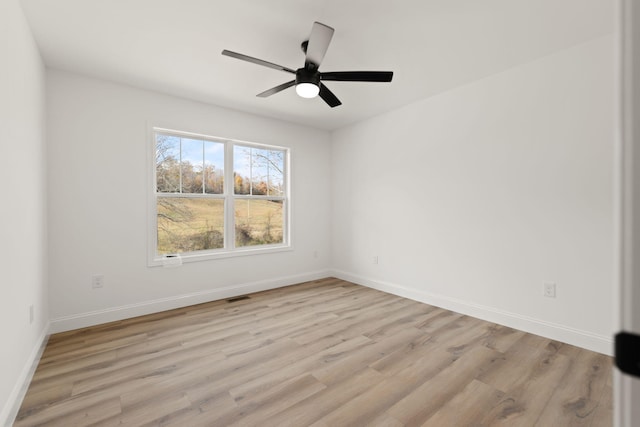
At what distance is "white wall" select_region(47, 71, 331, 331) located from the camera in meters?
2.88

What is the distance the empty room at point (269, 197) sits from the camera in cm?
192

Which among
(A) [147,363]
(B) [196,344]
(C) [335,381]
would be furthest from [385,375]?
(A) [147,363]

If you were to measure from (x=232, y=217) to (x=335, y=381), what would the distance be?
2668mm

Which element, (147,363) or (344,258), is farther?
(344,258)

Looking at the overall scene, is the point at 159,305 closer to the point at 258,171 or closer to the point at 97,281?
the point at 97,281

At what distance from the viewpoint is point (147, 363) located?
7.55 ft

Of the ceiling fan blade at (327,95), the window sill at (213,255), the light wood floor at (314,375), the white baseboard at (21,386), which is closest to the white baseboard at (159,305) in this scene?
the light wood floor at (314,375)

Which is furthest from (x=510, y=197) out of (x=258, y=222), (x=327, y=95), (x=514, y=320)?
(x=258, y=222)

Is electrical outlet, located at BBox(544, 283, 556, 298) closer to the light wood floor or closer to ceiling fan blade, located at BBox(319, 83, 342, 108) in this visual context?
the light wood floor

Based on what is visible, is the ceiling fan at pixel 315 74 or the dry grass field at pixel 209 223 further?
the dry grass field at pixel 209 223

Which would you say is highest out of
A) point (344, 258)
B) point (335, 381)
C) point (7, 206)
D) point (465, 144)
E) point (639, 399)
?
point (465, 144)

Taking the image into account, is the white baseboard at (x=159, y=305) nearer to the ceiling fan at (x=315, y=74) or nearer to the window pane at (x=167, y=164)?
the window pane at (x=167, y=164)

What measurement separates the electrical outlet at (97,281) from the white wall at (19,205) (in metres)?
0.41

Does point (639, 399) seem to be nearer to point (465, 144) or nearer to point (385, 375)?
point (385, 375)
